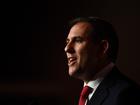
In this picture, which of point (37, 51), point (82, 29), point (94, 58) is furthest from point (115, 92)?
point (37, 51)

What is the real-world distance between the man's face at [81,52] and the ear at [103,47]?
0.7 inches

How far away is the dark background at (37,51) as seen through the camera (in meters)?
2.54

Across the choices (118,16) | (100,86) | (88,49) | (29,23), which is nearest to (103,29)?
(88,49)

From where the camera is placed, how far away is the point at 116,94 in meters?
1.33

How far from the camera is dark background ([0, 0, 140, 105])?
8.35 ft

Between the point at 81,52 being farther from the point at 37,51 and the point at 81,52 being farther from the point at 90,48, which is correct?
the point at 37,51

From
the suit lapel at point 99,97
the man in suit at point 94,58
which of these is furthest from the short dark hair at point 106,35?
the suit lapel at point 99,97

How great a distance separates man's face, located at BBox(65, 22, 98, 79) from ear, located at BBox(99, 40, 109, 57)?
17mm

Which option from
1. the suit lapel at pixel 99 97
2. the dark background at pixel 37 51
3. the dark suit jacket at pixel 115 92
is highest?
Result: the dark suit jacket at pixel 115 92

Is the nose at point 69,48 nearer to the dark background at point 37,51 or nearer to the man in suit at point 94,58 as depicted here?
the man in suit at point 94,58

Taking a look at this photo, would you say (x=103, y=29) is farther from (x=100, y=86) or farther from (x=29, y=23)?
(x=29, y=23)

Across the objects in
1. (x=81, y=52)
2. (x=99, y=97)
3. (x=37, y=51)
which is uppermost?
(x=81, y=52)

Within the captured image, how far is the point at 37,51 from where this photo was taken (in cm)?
258

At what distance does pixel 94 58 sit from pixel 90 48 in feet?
0.17
